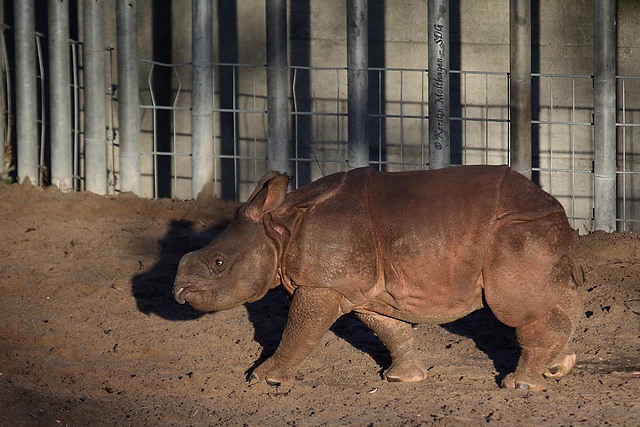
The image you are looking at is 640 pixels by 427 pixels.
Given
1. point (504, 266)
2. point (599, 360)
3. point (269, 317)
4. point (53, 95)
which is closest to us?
point (504, 266)

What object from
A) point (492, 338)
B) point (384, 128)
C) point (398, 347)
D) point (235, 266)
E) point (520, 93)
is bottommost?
point (492, 338)

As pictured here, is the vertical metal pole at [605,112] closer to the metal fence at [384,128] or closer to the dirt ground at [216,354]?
the dirt ground at [216,354]

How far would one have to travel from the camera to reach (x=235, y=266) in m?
5.18

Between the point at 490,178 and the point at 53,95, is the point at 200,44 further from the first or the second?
the point at 490,178

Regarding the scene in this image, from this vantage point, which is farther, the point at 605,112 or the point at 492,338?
the point at 605,112

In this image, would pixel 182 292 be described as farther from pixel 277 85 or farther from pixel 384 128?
pixel 384 128

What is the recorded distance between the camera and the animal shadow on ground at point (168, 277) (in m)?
6.80

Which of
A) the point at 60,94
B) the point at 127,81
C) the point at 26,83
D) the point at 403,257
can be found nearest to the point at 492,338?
the point at 403,257

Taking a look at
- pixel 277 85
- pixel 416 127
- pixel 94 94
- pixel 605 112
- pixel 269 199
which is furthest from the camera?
pixel 416 127

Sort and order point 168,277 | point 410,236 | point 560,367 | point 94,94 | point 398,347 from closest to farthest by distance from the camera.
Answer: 1. point 410,236
2. point 560,367
3. point 398,347
4. point 168,277
5. point 94,94

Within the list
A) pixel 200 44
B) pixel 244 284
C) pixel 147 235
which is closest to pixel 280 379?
pixel 244 284

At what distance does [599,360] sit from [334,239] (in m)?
2.11

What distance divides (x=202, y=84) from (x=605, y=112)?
14.0ft

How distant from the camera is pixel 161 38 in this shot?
11.0 meters
